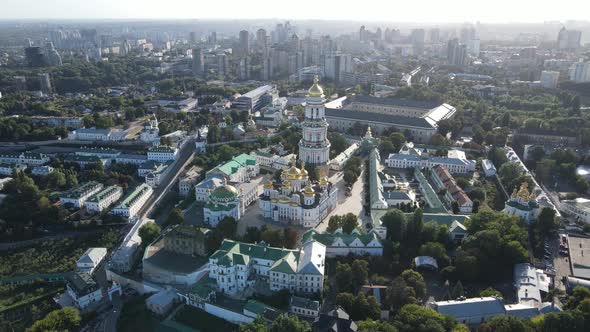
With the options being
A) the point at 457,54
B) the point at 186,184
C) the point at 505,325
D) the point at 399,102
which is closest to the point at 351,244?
the point at 505,325

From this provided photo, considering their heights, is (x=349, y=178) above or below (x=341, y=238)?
below

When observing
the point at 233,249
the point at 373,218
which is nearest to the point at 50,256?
the point at 233,249

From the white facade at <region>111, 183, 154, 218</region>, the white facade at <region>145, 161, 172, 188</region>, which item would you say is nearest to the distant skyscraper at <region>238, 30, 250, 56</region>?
the white facade at <region>145, 161, 172, 188</region>

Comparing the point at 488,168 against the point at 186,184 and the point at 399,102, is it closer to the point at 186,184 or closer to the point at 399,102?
the point at 399,102

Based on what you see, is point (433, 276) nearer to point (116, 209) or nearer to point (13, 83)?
point (116, 209)

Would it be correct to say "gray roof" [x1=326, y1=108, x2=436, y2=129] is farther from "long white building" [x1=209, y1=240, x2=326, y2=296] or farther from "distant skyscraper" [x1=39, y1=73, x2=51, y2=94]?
"distant skyscraper" [x1=39, y1=73, x2=51, y2=94]

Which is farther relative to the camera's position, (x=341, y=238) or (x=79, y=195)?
(x=79, y=195)

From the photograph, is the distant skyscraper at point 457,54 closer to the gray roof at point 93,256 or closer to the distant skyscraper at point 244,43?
the distant skyscraper at point 244,43
